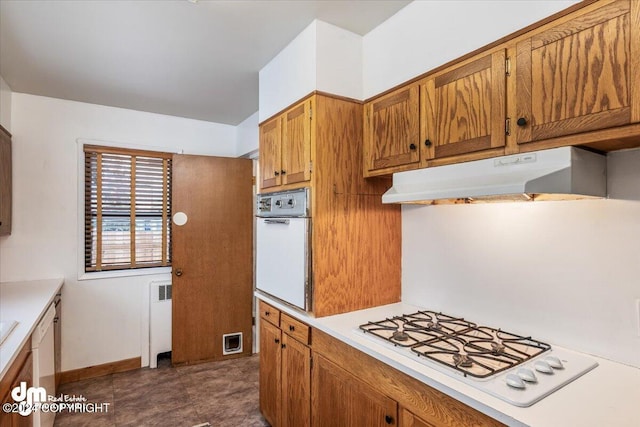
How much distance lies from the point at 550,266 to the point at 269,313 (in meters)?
1.66

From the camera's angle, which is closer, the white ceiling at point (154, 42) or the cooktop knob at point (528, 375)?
the cooktop knob at point (528, 375)

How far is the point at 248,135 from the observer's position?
3697 millimetres

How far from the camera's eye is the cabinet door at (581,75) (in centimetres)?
103

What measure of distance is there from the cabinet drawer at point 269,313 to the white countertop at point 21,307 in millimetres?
1266

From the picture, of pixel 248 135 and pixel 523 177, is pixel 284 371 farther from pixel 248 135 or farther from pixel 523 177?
pixel 248 135

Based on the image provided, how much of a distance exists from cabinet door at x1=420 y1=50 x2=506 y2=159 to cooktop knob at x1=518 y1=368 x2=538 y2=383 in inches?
32.6

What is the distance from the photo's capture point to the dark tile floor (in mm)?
2480

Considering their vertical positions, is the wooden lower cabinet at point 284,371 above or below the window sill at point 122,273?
below

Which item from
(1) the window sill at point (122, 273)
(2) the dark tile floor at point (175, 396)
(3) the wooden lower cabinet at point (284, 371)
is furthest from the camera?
(1) the window sill at point (122, 273)

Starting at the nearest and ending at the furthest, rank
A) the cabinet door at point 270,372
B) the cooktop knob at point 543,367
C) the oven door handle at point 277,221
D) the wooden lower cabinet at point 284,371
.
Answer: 1. the cooktop knob at point 543,367
2. the wooden lower cabinet at point 284,371
3. the oven door handle at point 277,221
4. the cabinet door at point 270,372

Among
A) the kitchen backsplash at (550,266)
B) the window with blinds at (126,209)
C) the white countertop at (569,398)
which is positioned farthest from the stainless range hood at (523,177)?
the window with blinds at (126,209)

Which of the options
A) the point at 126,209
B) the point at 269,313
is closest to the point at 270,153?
the point at 269,313

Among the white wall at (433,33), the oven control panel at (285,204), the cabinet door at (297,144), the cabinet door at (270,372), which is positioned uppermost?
the white wall at (433,33)

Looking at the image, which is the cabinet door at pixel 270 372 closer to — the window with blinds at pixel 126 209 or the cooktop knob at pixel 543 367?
the cooktop knob at pixel 543 367
